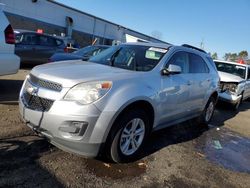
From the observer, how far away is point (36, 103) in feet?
13.6

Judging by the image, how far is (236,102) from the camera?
35.4 ft

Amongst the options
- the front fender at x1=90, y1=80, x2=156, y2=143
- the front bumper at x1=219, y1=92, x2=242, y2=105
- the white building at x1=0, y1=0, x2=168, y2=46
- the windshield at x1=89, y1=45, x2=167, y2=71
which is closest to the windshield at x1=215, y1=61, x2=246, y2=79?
the front bumper at x1=219, y1=92, x2=242, y2=105

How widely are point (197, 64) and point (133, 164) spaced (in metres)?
3.00

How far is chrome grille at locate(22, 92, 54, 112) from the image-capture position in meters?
3.97

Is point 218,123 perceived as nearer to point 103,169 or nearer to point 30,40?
point 103,169

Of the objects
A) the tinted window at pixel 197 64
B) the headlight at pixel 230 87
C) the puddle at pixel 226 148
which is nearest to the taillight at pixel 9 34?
the tinted window at pixel 197 64

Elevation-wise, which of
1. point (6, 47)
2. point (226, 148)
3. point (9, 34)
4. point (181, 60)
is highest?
point (181, 60)

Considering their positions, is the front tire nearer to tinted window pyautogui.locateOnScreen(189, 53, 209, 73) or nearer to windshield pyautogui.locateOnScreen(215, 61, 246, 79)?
Answer: tinted window pyautogui.locateOnScreen(189, 53, 209, 73)

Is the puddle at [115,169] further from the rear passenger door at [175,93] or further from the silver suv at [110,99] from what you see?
the rear passenger door at [175,93]

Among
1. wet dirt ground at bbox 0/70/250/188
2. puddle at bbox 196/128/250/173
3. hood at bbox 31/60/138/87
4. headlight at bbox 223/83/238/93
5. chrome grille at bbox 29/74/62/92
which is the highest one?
hood at bbox 31/60/138/87

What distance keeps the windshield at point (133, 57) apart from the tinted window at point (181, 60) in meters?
0.22

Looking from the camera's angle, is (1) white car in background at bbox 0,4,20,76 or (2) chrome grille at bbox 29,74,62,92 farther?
(1) white car in background at bbox 0,4,20,76

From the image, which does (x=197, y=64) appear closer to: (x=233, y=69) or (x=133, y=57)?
(x=133, y=57)

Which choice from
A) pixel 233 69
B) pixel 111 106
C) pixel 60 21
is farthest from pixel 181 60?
pixel 60 21
